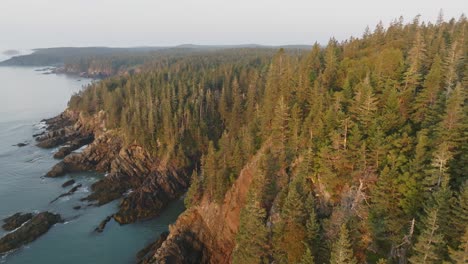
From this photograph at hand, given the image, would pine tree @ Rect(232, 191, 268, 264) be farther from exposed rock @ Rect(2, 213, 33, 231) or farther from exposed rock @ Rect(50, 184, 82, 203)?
exposed rock @ Rect(50, 184, 82, 203)

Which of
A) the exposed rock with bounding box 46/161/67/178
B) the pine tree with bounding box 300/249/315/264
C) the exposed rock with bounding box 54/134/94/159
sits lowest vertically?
the exposed rock with bounding box 46/161/67/178

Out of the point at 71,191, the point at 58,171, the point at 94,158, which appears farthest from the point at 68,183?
the point at 94,158

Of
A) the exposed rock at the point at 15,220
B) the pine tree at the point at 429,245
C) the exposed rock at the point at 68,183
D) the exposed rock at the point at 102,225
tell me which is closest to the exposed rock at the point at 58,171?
the exposed rock at the point at 68,183

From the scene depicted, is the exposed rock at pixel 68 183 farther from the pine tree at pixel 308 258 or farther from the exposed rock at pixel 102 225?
the pine tree at pixel 308 258

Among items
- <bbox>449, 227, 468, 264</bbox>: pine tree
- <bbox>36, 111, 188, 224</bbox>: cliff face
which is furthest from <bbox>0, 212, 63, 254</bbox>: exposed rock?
<bbox>449, 227, 468, 264</bbox>: pine tree

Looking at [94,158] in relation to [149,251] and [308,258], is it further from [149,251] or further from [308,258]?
[308,258]

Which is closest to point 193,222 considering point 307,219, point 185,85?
point 307,219
